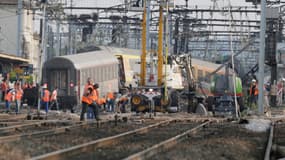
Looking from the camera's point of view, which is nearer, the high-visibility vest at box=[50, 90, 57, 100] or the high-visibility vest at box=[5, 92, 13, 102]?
the high-visibility vest at box=[5, 92, 13, 102]

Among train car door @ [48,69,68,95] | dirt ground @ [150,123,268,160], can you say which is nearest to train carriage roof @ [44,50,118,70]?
train car door @ [48,69,68,95]

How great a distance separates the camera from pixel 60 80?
119 ft

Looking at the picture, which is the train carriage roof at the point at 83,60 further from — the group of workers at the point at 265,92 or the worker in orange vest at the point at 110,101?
the group of workers at the point at 265,92

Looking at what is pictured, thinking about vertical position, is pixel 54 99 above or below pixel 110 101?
above

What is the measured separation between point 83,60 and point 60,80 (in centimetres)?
184

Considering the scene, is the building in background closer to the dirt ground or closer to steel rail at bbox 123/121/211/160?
the dirt ground

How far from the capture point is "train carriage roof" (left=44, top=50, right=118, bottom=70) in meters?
35.9

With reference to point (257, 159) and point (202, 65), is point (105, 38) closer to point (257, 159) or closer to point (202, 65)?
point (202, 65)

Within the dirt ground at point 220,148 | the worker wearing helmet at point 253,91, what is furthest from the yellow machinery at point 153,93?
the dirt ground at point 220,148

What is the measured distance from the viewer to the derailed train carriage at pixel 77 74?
35.3m

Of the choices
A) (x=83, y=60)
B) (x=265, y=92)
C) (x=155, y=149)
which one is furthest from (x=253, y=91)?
(x=155, y=149)

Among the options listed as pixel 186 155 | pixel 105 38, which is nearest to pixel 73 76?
pixel 186 155

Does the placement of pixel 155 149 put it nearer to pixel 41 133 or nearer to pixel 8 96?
pixel 41 133

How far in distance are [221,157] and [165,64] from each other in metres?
19.5
